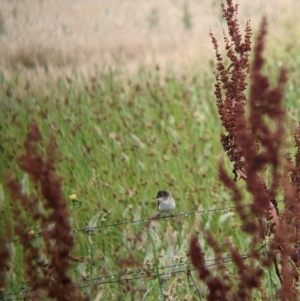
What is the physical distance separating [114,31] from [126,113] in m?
2.15

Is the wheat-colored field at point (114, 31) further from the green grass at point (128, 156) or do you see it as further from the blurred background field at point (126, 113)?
the green grass at point (128, 156)

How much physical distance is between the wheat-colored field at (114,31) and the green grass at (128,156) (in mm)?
495

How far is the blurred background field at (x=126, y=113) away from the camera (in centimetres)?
521

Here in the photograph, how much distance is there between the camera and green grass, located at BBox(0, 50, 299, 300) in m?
5.16

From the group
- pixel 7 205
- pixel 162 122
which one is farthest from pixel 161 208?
pixel 162 122

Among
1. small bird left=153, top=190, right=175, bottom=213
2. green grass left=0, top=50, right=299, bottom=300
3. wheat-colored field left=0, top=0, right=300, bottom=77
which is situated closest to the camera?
small bird left=153, top=190, right=175, bottom=213

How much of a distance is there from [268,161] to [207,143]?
140 inches

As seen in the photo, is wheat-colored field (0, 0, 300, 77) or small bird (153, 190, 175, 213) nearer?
small bird (153, 190, 175, 213)

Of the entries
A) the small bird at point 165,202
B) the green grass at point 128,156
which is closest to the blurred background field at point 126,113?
the green grass at point 128,156

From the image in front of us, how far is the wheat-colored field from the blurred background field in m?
0.01

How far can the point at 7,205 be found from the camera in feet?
20.2

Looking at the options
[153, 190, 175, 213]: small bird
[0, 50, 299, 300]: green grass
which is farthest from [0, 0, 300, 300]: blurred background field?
[153, 190, 175, 213]: small bird

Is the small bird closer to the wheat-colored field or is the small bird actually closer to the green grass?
the green grass

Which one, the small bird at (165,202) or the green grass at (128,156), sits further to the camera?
the green grass at (128,156)
